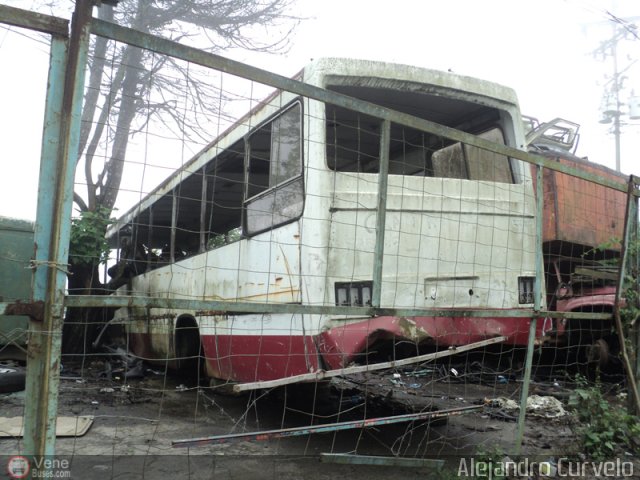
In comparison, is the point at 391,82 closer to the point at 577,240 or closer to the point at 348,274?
the point at 348,274

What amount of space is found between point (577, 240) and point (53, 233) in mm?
6411

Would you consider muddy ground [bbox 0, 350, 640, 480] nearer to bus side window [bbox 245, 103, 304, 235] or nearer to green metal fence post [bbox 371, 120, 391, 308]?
green metal fence post [bbox 371, 120, 391, 308]

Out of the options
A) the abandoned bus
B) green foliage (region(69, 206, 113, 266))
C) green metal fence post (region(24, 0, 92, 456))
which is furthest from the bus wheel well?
green metal fence post (region(24, 0, 92, 456))

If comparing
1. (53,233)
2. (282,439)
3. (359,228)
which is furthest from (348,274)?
(53,233)

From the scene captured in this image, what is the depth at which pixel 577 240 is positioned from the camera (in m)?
6.64

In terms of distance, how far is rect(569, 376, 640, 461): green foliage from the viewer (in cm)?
364

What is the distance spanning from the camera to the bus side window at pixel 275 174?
12.9 ft

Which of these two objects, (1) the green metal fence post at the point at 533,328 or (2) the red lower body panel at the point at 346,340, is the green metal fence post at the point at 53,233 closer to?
(2) the red lower body panel at the point at 346,340

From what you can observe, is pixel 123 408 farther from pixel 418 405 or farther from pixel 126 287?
pixel 126 287

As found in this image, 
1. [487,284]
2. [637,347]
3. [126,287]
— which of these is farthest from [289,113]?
[126,287]

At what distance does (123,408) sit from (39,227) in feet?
12.7

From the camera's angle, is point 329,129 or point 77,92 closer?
point 77,92

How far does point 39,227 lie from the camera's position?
1862mm

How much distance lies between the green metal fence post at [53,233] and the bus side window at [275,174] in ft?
6.46
